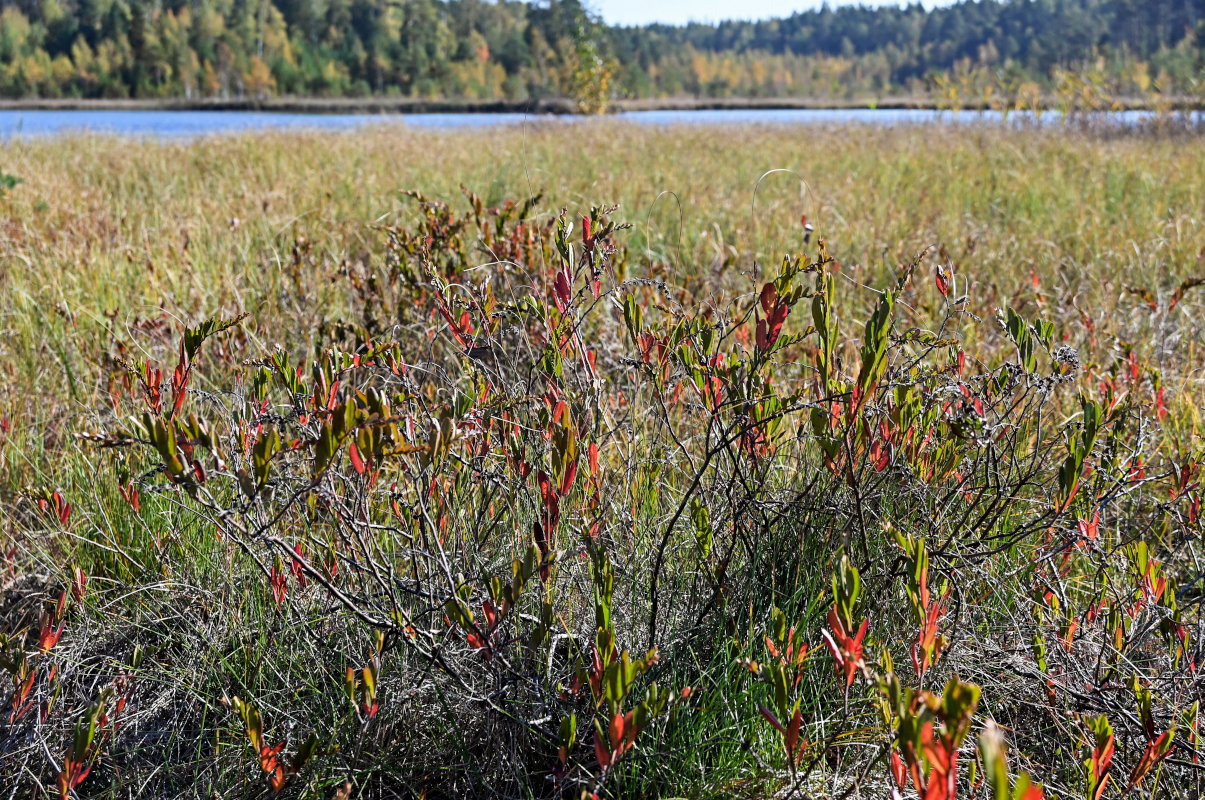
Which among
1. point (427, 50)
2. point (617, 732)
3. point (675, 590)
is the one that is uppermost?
point (427, 50)

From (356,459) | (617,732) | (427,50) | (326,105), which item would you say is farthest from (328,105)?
(617,732)

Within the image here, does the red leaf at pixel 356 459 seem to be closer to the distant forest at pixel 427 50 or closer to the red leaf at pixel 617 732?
the red leaf at pixel 617 732

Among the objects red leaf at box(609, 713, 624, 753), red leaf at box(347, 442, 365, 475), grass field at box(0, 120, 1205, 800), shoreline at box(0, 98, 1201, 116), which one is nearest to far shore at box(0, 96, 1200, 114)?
shoreline at box(0, 98, 1201, 116)

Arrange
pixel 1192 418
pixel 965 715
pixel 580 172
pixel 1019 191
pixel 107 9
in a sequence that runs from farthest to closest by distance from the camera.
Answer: pixel 107 9
pixel 580 172
pixel 1019 191
pixel 1192 418
pixel 965 715

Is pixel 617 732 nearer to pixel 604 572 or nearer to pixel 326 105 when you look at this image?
pixel 604 572

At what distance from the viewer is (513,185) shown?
20.1ft

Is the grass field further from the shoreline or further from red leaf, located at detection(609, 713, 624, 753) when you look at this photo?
the shoreline

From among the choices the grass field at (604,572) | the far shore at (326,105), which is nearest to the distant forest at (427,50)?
the far shore at (326,105)

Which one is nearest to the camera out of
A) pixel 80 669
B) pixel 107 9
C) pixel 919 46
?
pixel 80 669

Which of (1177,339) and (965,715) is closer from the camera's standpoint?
(965,715)

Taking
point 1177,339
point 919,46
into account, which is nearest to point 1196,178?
point 1177,339

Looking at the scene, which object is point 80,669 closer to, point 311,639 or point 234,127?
point 311,639

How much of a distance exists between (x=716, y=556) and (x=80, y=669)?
1277mm

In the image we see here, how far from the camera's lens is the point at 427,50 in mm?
78625
